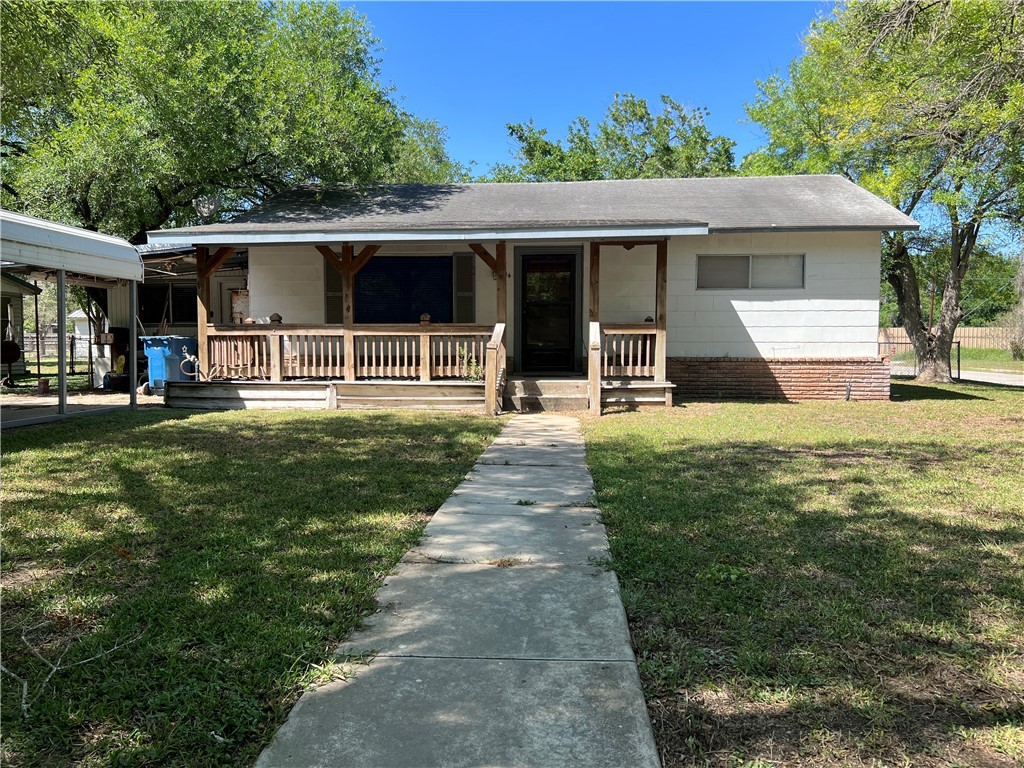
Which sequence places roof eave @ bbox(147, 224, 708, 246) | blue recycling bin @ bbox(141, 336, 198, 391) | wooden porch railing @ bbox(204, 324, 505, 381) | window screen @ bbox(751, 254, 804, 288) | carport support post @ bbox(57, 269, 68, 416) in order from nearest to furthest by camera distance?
1. carport support post @ bbox(57, 269, 68, 416)
2. roof eave @ bbox(147, 224, 708, 246)
3. wooden porch railing @ bbox(204, 324, 505, 381)
4. window screen @ bbox(751, 254, 804, 288)
5. blue recycling bin @ bbox(141, 336, 198, 391)

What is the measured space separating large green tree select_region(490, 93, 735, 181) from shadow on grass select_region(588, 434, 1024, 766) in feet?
77.3

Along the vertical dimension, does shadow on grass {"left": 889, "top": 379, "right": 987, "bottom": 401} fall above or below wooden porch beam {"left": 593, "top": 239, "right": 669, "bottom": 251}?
below

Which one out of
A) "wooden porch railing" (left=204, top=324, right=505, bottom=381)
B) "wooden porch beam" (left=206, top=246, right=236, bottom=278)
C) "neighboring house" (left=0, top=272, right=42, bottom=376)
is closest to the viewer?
"wooden porch railing" (left=204, top=324, right=505, bottom=381)

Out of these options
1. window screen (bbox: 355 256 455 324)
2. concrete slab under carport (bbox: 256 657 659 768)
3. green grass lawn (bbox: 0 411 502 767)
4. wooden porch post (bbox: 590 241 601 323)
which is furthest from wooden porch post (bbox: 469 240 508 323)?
concrete slab under carport (bbox: 256 657 659 768)

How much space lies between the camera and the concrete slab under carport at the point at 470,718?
1.99m

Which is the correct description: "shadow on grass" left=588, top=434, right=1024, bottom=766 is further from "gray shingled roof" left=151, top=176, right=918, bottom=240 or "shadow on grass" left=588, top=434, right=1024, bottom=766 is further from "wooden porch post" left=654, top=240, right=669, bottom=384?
"gray shingled roof" left=151, top=176, right=918, bottom=240

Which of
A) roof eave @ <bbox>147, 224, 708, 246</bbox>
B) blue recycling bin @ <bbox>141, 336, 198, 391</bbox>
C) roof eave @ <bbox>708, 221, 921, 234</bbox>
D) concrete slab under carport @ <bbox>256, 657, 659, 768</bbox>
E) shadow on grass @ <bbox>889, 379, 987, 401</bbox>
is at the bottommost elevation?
concrete slab under carport @ <bbox>256, 657, 659, 768</bbox>

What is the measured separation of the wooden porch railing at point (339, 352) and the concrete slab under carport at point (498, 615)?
715 cm

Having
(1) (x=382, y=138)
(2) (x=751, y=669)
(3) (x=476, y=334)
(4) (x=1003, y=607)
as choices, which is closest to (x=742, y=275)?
(3) (x=476, y=334)

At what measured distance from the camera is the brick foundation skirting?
39.9 ft

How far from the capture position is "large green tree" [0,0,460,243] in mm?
12797

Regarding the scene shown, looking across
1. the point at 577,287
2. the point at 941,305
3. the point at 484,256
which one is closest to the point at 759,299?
the point at 577,287

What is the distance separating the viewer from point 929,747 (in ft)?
6.77

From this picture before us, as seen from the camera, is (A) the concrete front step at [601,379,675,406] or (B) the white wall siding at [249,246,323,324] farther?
(B) the white wall siding at [249,246,323,324]
